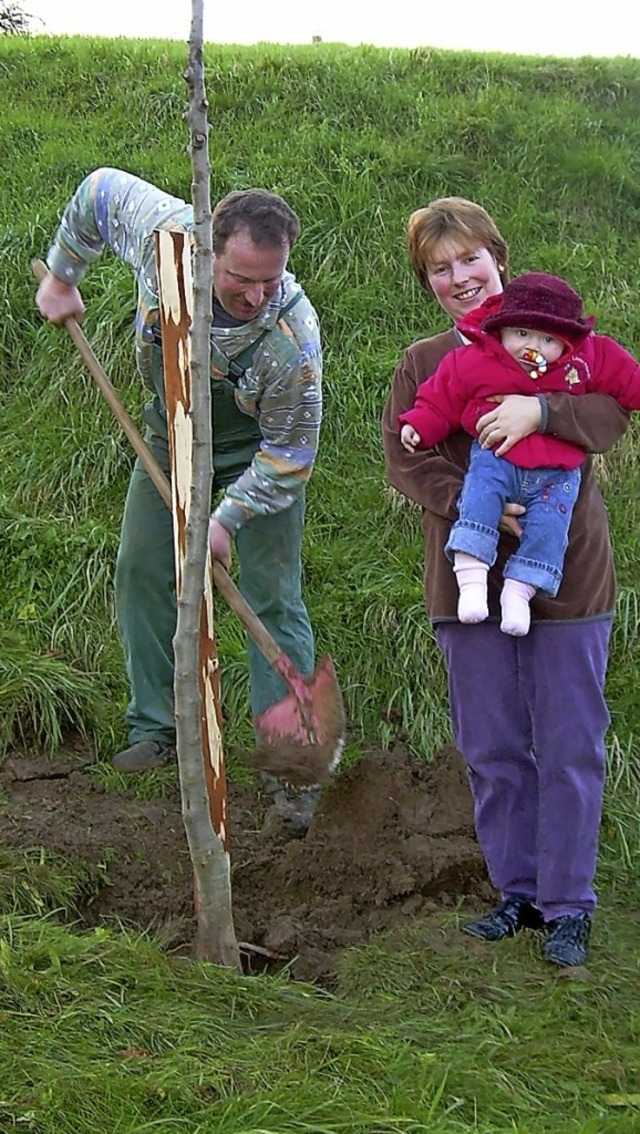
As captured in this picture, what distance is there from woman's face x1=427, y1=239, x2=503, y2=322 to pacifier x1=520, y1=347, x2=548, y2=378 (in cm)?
29

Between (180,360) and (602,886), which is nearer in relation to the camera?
(180,360)

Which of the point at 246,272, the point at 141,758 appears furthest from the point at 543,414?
the point at 141,758

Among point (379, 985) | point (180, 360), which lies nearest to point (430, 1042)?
point (379, 985)

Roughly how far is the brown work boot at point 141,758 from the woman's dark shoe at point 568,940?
1.78 metres

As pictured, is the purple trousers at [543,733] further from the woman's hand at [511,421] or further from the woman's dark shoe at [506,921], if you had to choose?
the woman's hand at [511,421]

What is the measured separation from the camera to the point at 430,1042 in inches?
107

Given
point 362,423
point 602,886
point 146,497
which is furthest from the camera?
point 362,423

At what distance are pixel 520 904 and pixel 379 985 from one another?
50cm

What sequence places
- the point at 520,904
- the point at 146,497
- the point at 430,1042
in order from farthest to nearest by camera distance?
the point at 146,497
the point at 520,904
the point at 430,1042

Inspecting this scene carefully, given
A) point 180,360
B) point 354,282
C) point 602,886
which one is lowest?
point 602,886

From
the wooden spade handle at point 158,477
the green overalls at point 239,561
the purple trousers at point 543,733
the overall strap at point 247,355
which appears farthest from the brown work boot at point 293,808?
the overall strap at point 247,355

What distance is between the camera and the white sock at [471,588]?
299 centimetres

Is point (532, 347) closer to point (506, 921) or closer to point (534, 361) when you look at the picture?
point (534, 361)

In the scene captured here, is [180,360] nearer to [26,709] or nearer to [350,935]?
[350,935]
